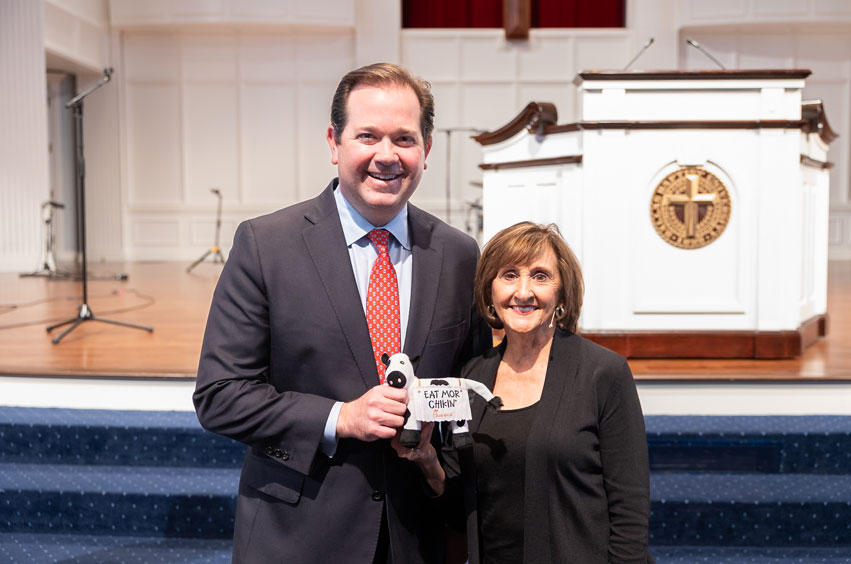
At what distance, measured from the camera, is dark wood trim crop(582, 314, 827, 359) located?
12.0 ft

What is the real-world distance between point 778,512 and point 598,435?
1.49m

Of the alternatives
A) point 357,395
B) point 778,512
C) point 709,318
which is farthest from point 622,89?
point 357,395

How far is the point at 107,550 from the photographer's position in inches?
106

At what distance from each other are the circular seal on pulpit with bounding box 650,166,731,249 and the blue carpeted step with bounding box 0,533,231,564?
A: 235cm

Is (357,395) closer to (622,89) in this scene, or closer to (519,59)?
(622,89)

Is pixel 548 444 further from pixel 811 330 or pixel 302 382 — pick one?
pixel 811 330

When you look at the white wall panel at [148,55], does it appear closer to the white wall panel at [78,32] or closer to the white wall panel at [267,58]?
the white wall panel at [78,32]

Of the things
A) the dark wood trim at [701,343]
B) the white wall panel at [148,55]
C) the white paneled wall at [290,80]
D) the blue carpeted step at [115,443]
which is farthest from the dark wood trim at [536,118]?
the white wall panel at [148,55]

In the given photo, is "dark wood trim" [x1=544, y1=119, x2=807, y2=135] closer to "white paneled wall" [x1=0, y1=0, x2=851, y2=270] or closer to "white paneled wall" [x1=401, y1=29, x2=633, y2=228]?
"white paneled wall" [x1=0, y1=0, x2=851, y2=270]

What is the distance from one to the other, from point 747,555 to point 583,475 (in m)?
1.45

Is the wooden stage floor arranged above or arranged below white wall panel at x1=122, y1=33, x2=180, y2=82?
below

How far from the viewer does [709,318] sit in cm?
371

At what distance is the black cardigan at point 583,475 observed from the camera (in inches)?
60.1

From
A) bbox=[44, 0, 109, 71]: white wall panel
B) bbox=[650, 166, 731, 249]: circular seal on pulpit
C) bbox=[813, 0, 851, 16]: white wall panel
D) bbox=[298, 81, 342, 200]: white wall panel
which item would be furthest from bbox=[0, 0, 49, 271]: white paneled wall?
bbox=[813, 0, 851, 16]: white wall panel
